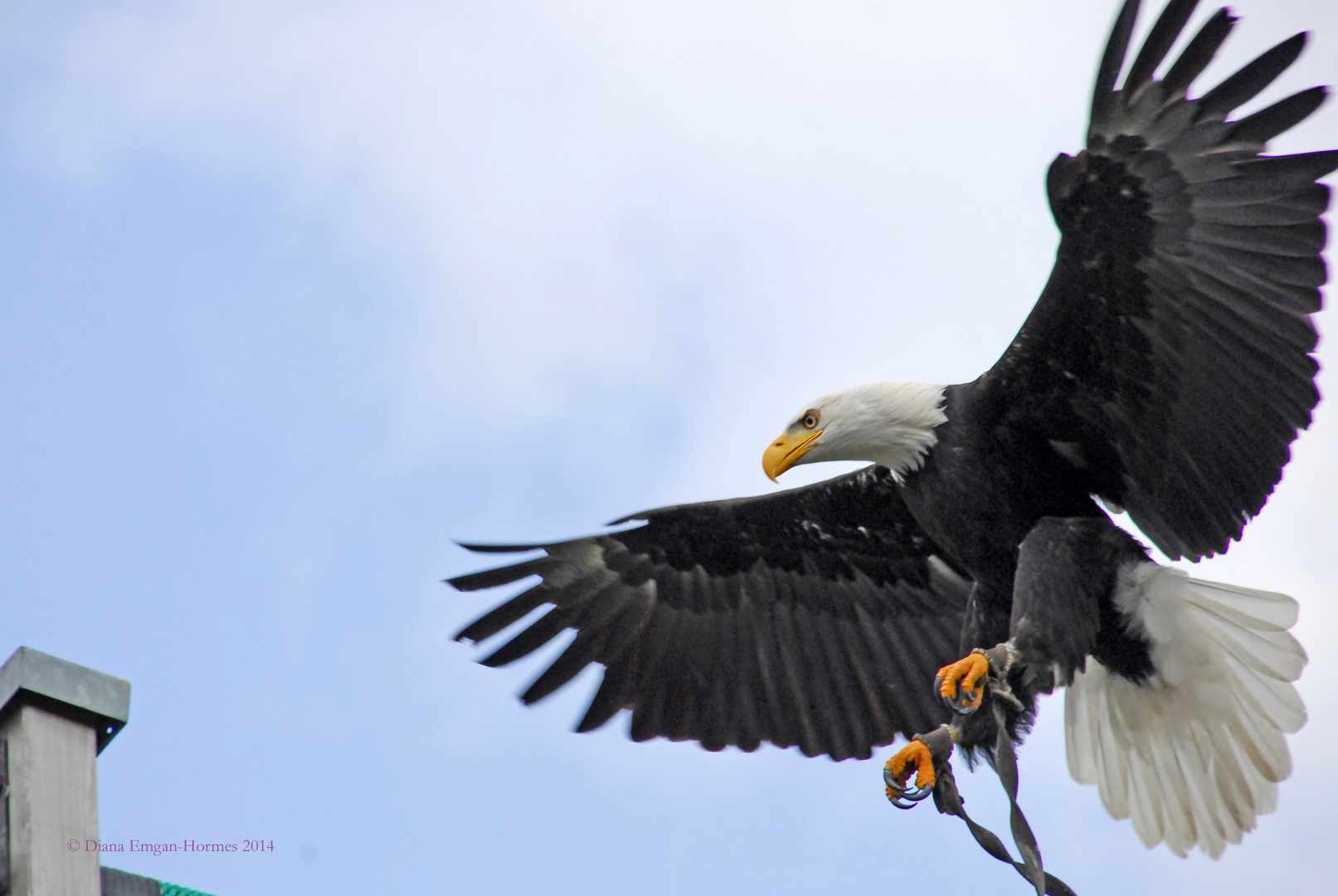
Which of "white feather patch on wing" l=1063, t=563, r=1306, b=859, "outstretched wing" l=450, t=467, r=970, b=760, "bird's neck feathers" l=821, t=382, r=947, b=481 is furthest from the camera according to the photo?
"outstretched wing" l=450, t=467, r=970, b=760

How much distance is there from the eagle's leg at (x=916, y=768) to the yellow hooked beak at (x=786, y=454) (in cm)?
123

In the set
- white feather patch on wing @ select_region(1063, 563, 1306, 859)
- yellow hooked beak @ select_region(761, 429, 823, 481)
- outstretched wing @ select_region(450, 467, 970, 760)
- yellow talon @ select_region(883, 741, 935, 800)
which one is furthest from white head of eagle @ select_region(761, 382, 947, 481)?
yellow talon @ select_region(883, 741, 935, 800)

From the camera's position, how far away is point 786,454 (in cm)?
527

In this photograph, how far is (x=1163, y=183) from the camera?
14.7 ft

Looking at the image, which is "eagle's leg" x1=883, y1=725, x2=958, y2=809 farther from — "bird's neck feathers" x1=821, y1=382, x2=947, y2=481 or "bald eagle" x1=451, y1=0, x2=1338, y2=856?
"bird's neck feathers" x1=821, y1=382, x2=947, y2=481

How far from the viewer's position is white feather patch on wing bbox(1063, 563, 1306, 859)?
495cm

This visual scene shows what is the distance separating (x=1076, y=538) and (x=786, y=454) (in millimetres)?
1103

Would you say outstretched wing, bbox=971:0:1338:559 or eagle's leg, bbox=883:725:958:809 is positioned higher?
outstretched wing, bbox=971:0:1338:559

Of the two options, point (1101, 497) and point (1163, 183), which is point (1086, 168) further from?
point (1101, 497)

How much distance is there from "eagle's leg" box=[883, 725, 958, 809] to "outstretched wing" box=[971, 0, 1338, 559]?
3.68ft

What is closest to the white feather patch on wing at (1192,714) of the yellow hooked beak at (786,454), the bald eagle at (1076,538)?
the bald eagle at (1076,538)

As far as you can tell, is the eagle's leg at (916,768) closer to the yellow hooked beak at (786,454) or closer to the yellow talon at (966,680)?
the yellow talon at (966,680)

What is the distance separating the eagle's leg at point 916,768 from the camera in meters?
4.38

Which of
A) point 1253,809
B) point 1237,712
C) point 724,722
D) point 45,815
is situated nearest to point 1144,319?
point 1237,712
